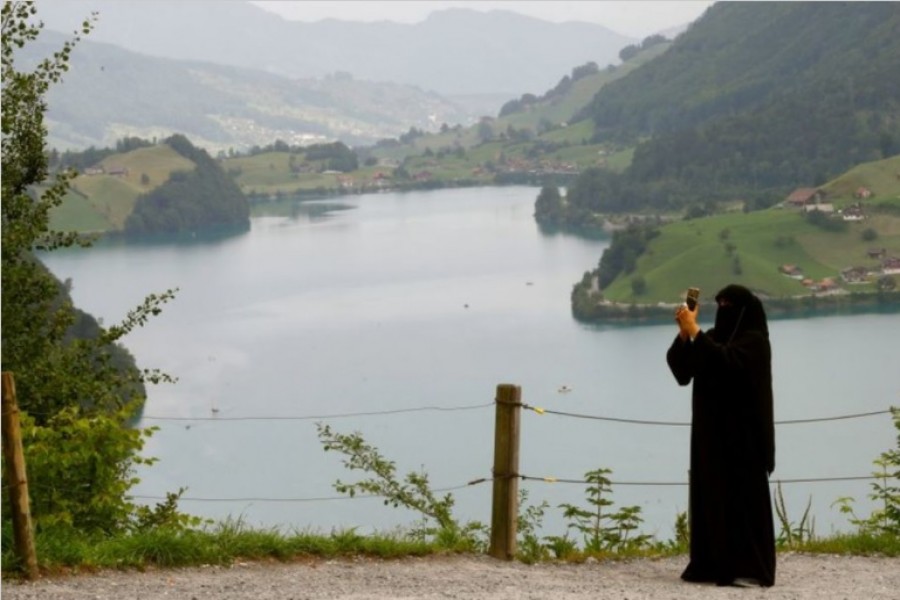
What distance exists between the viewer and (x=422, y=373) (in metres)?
72.6

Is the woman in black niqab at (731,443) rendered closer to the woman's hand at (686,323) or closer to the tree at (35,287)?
the woman's hand at (686,323)

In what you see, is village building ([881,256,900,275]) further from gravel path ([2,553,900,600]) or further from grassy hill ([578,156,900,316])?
gravel path ([2,553,900,600])

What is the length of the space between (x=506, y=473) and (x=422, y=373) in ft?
214

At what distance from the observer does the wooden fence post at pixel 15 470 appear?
623 cm

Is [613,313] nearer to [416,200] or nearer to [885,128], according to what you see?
[885,128]

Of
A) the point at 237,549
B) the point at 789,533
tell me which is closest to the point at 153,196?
the point at 789,533

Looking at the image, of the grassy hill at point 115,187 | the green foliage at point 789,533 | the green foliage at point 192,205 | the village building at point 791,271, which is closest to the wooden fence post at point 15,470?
the green foliage at point 789,533

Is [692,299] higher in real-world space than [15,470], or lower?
higher

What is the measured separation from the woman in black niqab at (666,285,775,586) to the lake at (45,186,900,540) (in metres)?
2.04

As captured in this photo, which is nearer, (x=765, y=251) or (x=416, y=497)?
(x=416, y=497)

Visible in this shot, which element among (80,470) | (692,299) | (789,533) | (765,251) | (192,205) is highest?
(692,299)

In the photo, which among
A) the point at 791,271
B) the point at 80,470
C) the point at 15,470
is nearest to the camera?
the point at 15,470

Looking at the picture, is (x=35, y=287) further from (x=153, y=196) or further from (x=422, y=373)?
(x=153, y=196)

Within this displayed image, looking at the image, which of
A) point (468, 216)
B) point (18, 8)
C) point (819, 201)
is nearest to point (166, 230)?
point (468, 216)
